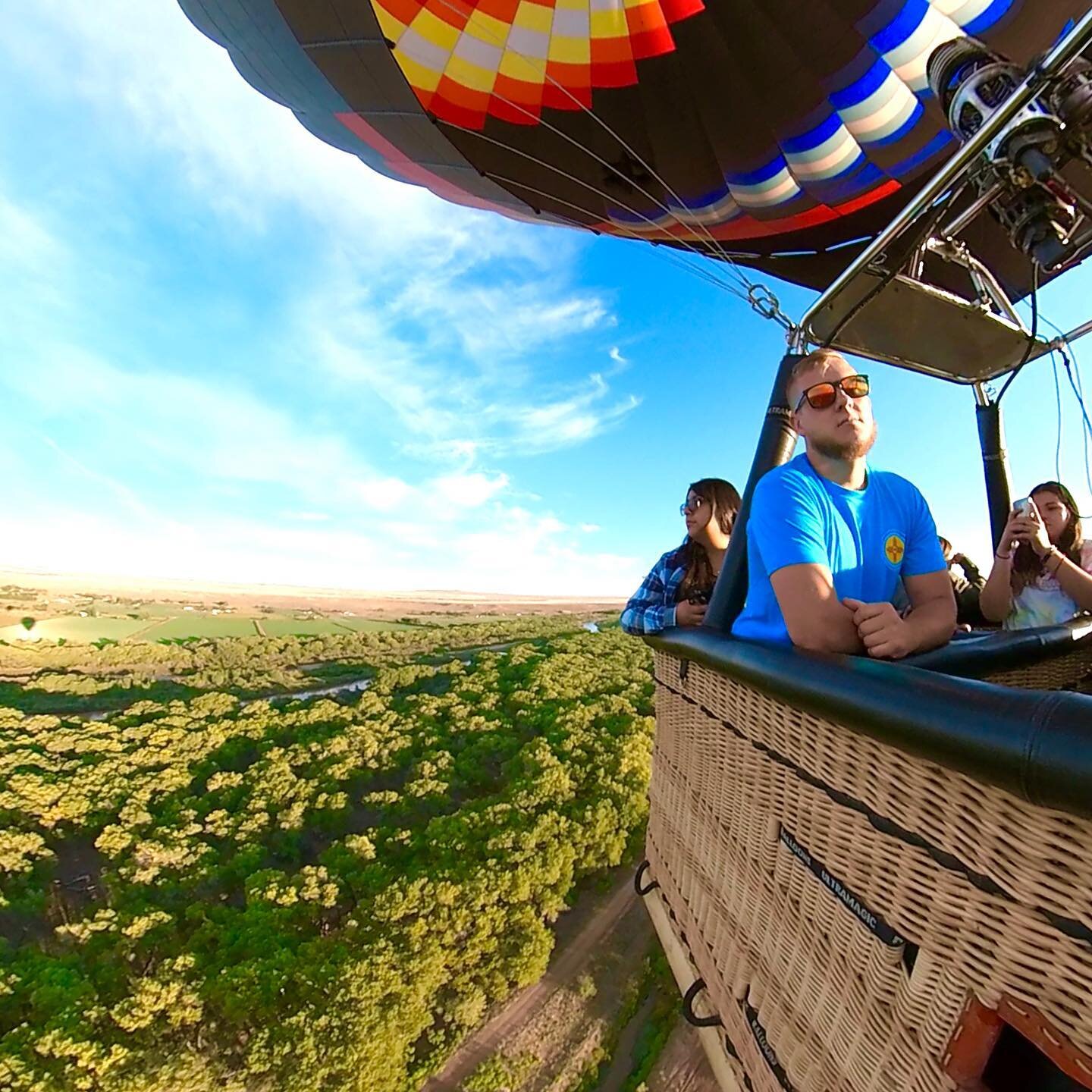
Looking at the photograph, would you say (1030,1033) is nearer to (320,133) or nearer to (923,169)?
(923,169)

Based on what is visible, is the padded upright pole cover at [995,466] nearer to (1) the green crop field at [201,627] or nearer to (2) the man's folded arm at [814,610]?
(2) the man's folded arm at [814,610]

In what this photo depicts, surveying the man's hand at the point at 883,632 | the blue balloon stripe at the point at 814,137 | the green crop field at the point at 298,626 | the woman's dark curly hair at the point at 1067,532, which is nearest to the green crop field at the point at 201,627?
the green crop field at the point at 298,626

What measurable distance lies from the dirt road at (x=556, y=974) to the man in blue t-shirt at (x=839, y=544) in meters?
15.7

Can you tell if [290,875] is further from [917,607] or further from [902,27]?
[902,27]

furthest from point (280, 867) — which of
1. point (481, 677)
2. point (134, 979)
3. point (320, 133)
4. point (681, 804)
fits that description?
point (681, 804)

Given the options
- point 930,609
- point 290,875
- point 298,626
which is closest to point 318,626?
point 298,626

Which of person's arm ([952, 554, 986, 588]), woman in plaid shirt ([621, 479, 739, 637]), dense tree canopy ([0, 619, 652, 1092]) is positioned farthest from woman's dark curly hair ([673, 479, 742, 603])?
dense tree canopy ([0, 619, 652, 1092])

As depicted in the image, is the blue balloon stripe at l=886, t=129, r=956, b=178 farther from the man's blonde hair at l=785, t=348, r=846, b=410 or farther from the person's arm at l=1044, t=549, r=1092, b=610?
the man's blonde hair at l=785, t=348, r=846, b=410

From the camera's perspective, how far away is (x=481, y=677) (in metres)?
32.1

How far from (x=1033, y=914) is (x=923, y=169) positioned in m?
5.65

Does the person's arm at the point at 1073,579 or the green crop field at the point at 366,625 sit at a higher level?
the person's arm at the point at 1073,579

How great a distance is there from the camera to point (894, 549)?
1231 mm

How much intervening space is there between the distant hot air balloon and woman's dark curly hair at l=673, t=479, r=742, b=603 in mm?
3469

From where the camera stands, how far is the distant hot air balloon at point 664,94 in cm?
405
